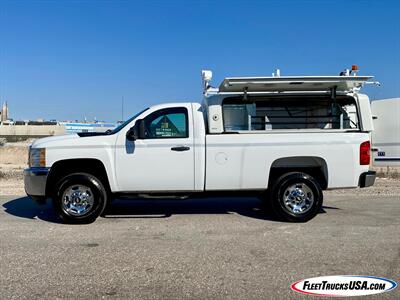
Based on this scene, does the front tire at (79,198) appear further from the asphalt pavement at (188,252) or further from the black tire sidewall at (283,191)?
the black tire sidewall at (283,191)

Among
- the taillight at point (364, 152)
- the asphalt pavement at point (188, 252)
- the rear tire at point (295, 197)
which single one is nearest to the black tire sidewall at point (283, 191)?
the rear tire at point (295, 197)

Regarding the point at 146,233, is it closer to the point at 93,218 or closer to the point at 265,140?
the point at 93,218

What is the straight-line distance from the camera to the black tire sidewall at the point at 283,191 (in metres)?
6.69

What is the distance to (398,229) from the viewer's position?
20.3ft

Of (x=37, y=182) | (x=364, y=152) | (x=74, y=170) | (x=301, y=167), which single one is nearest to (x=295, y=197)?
(x=301, y=167)

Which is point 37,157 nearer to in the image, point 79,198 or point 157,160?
point 79,198

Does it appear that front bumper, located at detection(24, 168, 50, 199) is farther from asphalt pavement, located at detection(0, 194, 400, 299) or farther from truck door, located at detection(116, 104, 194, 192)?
truck door, located at detection(116, 104, 194, 192)

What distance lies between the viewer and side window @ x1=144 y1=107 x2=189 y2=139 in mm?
6766

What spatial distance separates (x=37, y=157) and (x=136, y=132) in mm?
1773

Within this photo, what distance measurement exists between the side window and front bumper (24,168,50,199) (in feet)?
6.12

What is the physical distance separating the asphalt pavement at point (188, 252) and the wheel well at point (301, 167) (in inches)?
29.3

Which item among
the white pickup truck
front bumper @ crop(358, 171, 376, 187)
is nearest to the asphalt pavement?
the white pickup truck

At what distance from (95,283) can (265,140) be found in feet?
12.6

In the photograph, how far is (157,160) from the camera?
21.9 feet
